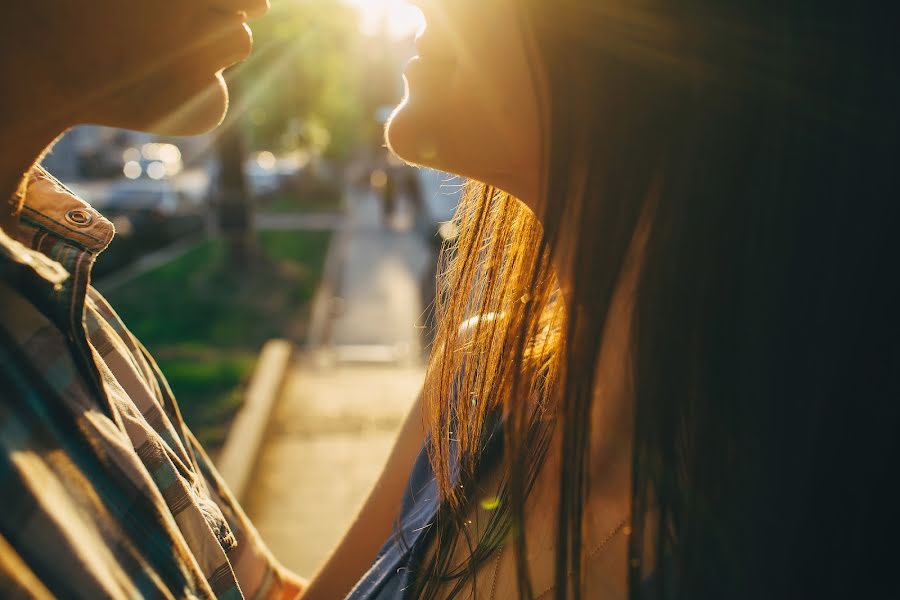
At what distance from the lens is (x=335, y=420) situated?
20.9 ft

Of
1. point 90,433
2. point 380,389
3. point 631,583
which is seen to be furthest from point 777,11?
point 380,389

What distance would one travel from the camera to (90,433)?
111 centimetres

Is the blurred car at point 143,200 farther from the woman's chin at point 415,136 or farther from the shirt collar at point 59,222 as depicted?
the woman's chin at point 415,136

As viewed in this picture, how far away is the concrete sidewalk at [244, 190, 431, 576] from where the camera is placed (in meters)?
4.70

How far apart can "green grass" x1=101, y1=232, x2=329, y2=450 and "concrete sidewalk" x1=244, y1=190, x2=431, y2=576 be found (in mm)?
459

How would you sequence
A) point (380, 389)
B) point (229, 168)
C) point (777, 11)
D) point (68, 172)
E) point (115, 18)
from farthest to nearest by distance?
point (68, 172)
point (229, 168)
point (380, 389)
point (115, 18)
point (777, 11)

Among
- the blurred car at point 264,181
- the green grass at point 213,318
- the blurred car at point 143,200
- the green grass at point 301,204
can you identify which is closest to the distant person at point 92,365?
the green grass at point 213,318

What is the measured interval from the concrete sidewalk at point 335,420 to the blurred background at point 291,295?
2 centimetres

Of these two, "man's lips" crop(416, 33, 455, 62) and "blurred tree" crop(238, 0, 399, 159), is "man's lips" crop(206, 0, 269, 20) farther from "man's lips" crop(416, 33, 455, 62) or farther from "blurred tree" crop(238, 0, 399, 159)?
"blurred tree" crop(238, 0, 399, 159)

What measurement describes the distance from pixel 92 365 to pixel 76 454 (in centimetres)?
17

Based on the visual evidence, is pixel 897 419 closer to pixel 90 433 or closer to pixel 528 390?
pixel 528 390

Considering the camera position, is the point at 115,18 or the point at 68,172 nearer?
the point at 115,18

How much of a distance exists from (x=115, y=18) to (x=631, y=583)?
1.44m

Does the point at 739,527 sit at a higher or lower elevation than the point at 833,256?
lower
